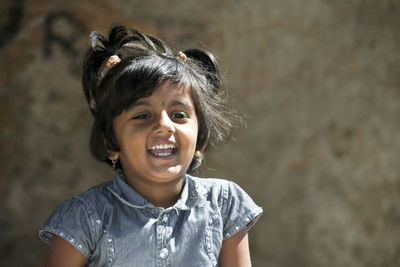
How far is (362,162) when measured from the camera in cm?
311

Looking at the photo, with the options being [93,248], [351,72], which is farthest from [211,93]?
[351,72]

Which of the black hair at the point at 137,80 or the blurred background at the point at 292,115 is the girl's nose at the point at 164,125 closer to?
the black hair at the point at 137,80

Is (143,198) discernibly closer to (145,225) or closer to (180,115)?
(145,225)

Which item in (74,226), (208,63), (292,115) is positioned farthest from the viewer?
(292,115)

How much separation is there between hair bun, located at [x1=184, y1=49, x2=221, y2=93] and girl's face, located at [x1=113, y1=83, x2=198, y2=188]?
0.77ft

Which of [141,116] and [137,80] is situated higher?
[137,80]

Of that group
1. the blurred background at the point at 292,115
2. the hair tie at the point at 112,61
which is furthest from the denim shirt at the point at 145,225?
the blurred background at the point at 292,115

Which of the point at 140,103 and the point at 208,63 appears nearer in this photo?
the point at 140,103

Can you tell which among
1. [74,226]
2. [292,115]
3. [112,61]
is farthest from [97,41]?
[292,115]

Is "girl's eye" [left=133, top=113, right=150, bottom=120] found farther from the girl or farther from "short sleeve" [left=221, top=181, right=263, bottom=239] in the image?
"short sleeve" [left=221, top=181, right=263, bottom=239]

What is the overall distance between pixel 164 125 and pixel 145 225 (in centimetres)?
31

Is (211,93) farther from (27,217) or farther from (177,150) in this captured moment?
(27,217)

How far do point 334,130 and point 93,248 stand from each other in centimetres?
168

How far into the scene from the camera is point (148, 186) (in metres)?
1.96
